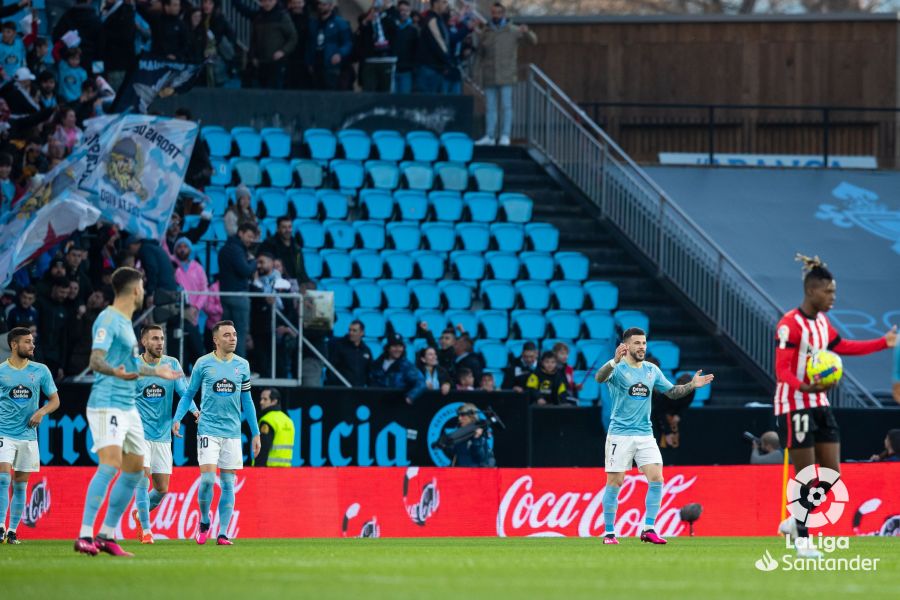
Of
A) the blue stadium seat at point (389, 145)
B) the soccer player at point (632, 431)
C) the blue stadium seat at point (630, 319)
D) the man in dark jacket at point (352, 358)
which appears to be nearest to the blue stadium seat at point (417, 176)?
the blue stadium seat at point (389, 145)

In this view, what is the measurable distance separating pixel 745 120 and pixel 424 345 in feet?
38.3

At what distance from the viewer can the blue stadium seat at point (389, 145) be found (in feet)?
92.9

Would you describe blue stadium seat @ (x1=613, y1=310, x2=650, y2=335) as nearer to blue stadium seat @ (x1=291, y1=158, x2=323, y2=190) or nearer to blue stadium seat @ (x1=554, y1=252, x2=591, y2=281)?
blue stadium seat @ (x1=554, y1=252, x2=591, y2=281)

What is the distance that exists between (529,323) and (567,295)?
1086 mm

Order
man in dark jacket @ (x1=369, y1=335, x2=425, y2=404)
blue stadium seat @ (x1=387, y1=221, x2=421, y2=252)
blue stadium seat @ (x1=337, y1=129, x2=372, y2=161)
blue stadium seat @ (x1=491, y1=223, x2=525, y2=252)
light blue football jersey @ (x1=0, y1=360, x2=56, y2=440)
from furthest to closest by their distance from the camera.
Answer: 1. blue stadium seat @ (x1=337, y1=129, x2=372, y2=161)
2. blue stadium seat @ (x1=491, y1=223, x2=525, y2=252)
3. blue stadium seat @ (x1=387, y1=221, x2=421, y2=252)
4. man in dark jacket @ (x1=369, y1=335, x2=425, y2=404)
5. light blue football jersey @ (x1=0, y1=360, x2=56, y2=440)

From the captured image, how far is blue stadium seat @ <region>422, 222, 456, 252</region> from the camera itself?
26.9m

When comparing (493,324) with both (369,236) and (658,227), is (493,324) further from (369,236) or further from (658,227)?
(658,227)

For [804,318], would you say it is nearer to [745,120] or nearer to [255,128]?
[255,128]

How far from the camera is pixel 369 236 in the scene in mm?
26562

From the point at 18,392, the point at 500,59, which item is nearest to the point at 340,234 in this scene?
the point at 500,59

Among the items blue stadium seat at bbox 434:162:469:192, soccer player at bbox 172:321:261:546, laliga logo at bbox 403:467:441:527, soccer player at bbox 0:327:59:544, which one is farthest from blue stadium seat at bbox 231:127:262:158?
soccer player at bbox 172:321:261:546

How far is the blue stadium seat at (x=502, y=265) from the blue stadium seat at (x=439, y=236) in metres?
0.63

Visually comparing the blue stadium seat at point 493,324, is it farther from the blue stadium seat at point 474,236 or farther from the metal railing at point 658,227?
the metal railing at point 658,227

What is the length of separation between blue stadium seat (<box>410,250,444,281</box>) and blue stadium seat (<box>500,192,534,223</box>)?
82.4 inches
